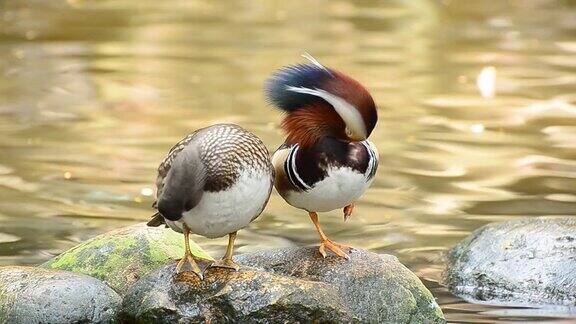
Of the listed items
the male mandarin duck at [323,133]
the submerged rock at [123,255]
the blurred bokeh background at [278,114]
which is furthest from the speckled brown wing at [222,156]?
the blurred bokeh background at [278,114]

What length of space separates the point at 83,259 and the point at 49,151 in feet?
15.7

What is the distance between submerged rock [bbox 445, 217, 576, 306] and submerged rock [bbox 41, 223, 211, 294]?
179 cm

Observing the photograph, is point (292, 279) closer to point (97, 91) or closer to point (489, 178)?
point (489, 178)

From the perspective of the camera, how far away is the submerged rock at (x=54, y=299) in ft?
20.6

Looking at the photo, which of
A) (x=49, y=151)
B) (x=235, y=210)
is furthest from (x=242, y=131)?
(x=49, y=151)

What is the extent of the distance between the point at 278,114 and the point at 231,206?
7.56 meters

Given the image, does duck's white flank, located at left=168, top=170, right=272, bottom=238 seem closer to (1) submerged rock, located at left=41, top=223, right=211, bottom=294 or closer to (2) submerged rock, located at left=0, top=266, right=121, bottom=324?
(2) submerged rock, located at left=0, top=266, right=121, bottom=324

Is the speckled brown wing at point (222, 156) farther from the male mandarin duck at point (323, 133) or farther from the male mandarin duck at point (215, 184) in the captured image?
the male mandarin duck at point (323, 133)

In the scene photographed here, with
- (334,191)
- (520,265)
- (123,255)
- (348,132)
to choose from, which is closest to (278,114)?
(520,265)

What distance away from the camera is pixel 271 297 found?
19.5 feet

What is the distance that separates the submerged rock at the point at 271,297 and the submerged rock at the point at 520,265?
4.29 ft

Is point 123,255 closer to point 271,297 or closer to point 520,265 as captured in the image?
point 271,297

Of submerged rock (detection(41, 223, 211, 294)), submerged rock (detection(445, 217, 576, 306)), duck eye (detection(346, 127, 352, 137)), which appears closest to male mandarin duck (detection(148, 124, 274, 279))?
duck eye (detection(346, 127, 352, 137))

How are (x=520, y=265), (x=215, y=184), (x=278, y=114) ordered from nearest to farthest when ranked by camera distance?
1. (x=215, y=184)
2. (x=520, y=265)
3. (x=278, y=114)
